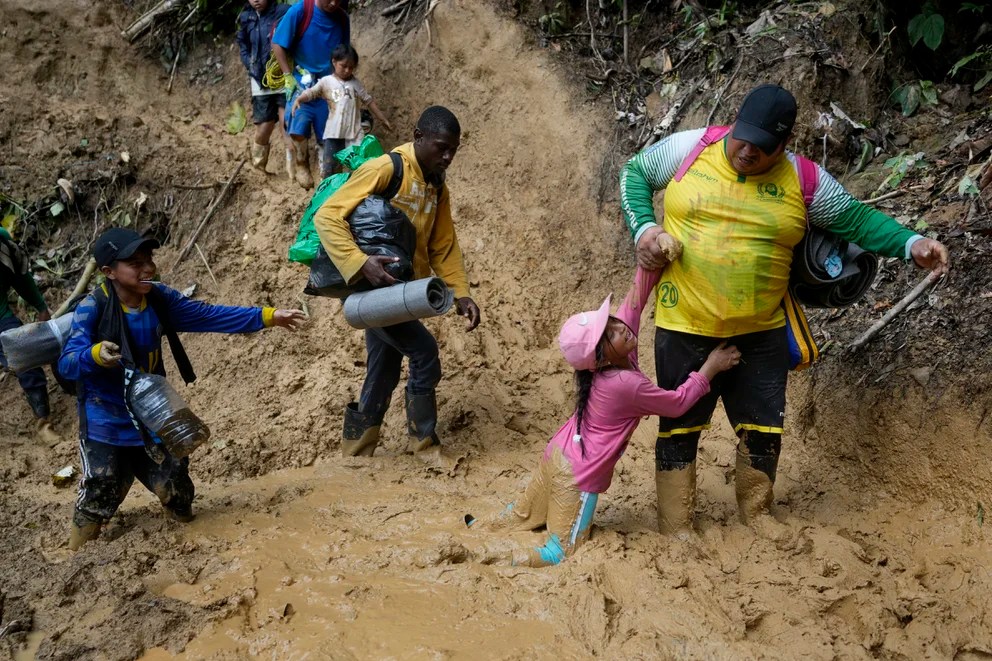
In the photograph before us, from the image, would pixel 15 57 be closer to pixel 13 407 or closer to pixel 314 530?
pixel 13 407

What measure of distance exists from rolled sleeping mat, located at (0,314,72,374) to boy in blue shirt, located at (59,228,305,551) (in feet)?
0.75

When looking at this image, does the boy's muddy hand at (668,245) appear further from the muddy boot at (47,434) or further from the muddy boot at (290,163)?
the muddy boot at (47,434)

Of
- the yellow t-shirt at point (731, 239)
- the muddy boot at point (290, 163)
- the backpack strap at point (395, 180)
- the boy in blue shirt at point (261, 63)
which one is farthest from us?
the muddy boot at point (290, 163)

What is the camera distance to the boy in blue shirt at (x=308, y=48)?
7.25 metres

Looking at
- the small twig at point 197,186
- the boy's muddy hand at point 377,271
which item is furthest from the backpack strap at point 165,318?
the small twig at point 197,186

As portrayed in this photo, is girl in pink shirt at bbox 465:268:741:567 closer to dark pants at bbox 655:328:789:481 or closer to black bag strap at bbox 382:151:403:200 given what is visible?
dark pants at bbox 655:328:789:481

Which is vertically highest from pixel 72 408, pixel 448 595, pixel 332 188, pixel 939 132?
pixel 332 188

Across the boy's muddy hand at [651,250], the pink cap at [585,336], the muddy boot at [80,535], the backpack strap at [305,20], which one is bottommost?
the muddy boot at [80,535]

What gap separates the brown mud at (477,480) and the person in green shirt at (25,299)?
338 mm

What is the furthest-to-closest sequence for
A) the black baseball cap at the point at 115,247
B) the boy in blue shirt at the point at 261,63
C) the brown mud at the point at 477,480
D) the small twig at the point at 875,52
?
1. the boy in blue shirt at the point at 261,63
2. the small twig at the point at 875,52
3. the black baseball cap at the point at 115,247
4. the brown mud at the point at 477,480

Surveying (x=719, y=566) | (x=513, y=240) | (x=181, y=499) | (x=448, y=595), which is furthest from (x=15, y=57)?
(x=719, y=566)

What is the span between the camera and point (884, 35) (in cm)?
641

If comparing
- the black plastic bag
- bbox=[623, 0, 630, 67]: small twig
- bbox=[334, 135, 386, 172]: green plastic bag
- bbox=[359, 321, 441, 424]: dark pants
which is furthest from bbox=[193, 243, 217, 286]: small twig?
bbox=[623, 0, 630, 67]: small twig

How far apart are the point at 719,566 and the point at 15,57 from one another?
8.62 meters
